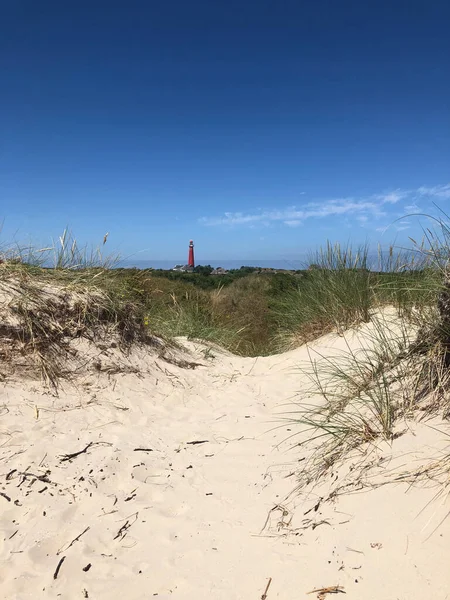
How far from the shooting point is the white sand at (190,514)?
1.80 metres

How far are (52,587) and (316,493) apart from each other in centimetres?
149

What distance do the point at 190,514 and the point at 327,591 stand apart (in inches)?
43.5

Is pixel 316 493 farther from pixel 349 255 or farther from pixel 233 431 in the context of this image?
pixel 349 255

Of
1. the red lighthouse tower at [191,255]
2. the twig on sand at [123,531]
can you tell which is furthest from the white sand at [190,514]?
the red lighthouse tower at [191,255]

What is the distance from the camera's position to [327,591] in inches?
67.0

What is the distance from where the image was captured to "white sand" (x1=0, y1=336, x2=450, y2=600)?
180 centimetres

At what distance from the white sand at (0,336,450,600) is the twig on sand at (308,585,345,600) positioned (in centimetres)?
3

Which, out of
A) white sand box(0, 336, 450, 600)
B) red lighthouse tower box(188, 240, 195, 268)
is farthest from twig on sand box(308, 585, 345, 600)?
red lighthouse tower box(188, 240, 195, 268)

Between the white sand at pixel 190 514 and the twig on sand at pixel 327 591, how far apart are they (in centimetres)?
3

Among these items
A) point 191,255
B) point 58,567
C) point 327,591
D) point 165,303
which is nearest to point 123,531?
point 58,567

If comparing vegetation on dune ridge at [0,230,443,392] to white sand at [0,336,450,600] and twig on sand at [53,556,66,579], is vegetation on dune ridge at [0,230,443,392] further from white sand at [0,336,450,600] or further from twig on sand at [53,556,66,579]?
twig on sand at [53,556,66,579]

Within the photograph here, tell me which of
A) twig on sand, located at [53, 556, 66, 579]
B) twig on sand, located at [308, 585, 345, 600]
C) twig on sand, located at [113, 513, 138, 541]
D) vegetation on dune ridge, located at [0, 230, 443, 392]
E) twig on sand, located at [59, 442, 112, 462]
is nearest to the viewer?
twig on sand, located at [308, 585, 345, 600]

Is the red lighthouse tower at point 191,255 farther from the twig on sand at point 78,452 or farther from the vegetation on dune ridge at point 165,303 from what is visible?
the twig on sand at point 78,452

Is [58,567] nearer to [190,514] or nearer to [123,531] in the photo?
[123,531]
